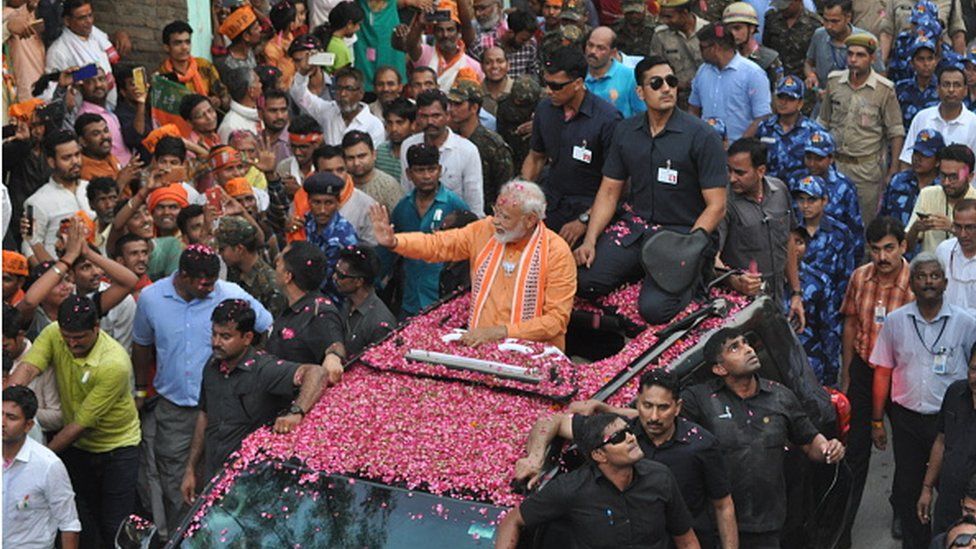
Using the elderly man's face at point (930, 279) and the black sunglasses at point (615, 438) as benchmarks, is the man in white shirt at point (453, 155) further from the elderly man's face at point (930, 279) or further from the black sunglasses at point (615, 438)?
the black sunglasses at point (615, 438)

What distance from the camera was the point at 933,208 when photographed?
46.8 feet

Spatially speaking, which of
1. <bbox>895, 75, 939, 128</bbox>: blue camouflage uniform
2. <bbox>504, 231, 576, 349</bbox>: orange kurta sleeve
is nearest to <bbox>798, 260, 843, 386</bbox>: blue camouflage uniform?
<bbox>504, 231, 576, 349</bbox>: orange kurta sleeve

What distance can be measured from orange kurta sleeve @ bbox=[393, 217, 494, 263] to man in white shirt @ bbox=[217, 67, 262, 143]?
15.1 ft

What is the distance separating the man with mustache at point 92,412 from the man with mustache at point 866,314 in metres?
4.66

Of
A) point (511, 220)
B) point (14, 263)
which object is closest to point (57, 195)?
point (14, 263)

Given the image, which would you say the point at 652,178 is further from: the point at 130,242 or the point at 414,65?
the point at 414,65

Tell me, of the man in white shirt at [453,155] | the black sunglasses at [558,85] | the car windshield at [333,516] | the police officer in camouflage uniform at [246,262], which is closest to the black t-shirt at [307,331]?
the police officer in camouflage uniform at [246,262]

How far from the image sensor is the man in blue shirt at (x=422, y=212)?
13203 millimetres

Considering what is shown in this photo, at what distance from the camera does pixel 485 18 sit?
18.7m

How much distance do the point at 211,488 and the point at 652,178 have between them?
3.59 metres

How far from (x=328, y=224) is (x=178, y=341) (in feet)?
5.69

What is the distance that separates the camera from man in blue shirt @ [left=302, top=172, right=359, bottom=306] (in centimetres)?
1281

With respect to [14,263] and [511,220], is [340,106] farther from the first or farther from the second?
[511,220]

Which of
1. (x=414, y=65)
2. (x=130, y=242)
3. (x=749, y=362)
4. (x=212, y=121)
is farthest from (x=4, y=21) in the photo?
(x=749, y=362)
